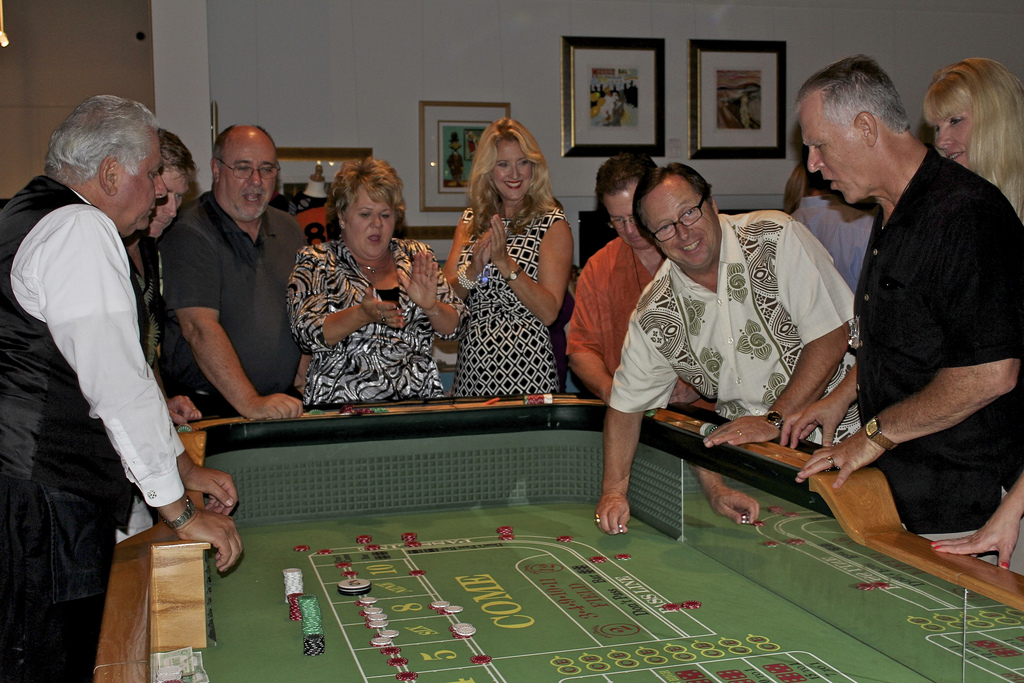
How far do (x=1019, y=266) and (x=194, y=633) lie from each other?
1.61 meters

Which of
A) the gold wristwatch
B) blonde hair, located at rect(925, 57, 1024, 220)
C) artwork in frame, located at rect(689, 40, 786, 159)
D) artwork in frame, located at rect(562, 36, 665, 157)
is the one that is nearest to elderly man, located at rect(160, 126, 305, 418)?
the gold wristwatch

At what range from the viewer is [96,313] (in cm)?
158

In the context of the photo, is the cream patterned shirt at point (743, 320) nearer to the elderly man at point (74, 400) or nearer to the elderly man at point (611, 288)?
the elderly man at point (611, 288)

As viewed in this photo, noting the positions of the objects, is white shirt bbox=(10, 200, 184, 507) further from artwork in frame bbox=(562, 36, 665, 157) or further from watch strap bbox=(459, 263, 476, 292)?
artwork in frame bbox=(562, 36, 665, 157)

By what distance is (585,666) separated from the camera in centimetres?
159

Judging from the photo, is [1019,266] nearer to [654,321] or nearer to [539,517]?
[654,321]

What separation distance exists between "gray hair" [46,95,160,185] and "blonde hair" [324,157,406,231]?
1119mm

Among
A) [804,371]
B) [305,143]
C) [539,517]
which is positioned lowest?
[539,517]

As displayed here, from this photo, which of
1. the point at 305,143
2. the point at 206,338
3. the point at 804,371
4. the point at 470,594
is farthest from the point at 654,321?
the point at 305,143

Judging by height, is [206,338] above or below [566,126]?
below

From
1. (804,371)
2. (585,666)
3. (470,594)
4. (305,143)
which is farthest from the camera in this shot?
(305,143)

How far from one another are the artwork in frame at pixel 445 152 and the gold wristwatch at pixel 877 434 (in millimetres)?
3872

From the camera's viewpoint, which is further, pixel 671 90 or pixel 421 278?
pixel 671 90

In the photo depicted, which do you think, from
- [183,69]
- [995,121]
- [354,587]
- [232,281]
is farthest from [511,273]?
[183,69]
